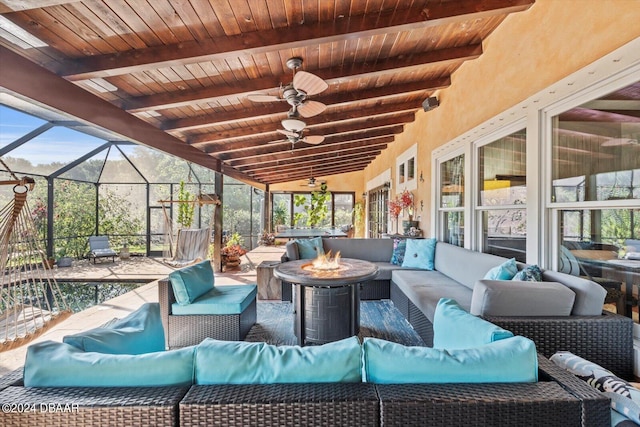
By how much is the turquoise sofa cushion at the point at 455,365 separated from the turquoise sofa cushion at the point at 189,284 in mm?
2196

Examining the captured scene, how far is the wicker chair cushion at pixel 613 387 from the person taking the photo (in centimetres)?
104

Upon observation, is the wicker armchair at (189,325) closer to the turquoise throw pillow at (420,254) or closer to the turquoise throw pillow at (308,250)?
the turquoise throw pillow at (308,250)

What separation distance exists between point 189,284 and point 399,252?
10.4 ft

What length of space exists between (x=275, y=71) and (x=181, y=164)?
7.72 metres

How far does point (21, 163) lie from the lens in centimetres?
685

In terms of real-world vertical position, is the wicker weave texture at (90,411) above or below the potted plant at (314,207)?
below

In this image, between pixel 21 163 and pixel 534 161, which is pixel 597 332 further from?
pixel 21 163

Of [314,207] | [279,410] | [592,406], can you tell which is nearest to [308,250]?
[279,410]

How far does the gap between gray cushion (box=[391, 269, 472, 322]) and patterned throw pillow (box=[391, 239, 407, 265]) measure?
572 mm

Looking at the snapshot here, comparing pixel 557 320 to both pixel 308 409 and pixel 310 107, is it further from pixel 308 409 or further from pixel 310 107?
pixel 310 107

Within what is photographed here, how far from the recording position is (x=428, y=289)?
123 inches

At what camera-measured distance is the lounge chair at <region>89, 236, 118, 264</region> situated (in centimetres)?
794

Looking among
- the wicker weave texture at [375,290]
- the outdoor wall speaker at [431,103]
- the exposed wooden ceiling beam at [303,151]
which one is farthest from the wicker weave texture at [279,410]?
the exposed wooden ceiling beam at [303,151]

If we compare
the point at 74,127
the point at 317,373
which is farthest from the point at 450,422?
the point at 74,127
